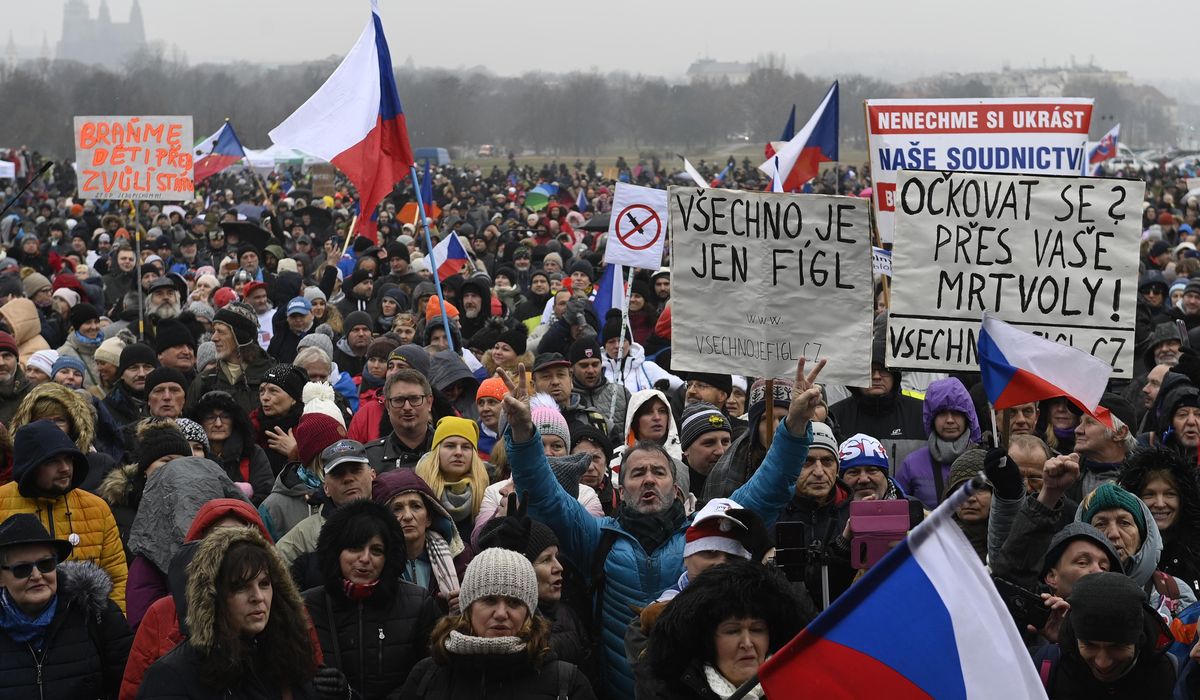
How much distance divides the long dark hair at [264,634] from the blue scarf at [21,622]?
0.79m

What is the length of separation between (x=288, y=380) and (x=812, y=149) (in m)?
7.18

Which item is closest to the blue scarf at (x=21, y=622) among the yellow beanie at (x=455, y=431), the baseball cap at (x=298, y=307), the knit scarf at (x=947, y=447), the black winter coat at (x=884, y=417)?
the yellow beanie at (x=455, y=431)

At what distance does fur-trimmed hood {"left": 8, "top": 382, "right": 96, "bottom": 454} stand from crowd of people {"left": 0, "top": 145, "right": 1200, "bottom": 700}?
16mm

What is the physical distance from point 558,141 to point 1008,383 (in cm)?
11429

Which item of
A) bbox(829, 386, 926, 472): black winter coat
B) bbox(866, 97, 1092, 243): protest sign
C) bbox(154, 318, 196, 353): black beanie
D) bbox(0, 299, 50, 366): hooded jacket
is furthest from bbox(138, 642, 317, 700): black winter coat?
bbox(0, 299, 50, 366): hooded jacket

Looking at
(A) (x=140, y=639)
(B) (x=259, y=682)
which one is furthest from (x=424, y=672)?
(A) (x=140, y=639)

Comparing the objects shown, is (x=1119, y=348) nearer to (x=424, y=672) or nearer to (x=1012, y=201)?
(x=1012, y=201)

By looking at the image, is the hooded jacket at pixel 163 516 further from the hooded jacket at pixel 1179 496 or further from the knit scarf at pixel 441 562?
the hooded jacket at pixel 1179 496

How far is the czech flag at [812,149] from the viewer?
14.1 meters

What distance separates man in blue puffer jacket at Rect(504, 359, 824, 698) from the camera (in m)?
5.29

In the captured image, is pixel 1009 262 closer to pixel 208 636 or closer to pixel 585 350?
pixel 585 350

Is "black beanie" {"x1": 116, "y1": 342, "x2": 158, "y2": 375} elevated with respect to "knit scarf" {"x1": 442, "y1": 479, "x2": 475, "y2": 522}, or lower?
elevated

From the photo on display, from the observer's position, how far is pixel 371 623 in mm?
5109

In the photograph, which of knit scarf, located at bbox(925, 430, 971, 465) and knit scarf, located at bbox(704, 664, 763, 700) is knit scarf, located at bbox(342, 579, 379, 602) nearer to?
knit scarf, located at bbox(704, 664, 763, 700)
